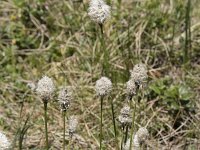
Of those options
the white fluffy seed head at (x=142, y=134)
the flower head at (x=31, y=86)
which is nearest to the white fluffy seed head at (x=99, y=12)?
the white fluffy seed head at (x=142, y=134)

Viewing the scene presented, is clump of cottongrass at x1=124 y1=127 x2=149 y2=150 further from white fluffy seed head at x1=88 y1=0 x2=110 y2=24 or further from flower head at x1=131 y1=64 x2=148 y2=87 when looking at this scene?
white fluffy seed head at x1=88 y1=0 x2=110 y2=24

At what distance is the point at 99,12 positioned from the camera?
1758 mm

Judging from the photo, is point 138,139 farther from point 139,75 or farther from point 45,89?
point 45,89

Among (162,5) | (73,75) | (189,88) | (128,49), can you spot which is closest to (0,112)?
(73,75)

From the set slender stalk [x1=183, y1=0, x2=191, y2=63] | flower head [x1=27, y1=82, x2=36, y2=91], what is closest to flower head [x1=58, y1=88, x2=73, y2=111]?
flower head [x1=27, y1=82, x2=36, y2=91]

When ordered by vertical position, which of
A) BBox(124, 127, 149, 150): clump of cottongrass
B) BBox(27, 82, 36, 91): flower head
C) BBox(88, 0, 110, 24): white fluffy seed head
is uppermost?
BBox(88, 0, 110, 24): white fluffy seed head

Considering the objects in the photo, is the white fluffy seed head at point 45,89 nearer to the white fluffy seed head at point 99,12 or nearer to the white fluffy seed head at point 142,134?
the white fluffy seed head at point 99,12

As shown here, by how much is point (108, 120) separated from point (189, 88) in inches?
18.3

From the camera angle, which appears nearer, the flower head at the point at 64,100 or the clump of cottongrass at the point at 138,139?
the flower head at the point at 64,100

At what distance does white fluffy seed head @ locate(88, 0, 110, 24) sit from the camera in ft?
5.73

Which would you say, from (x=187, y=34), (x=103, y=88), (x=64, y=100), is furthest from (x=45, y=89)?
(x=187, y=34)

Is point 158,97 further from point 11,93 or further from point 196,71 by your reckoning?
point 11,93

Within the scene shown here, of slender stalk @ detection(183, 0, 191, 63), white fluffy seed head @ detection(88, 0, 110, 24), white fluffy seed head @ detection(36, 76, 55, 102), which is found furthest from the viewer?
slender stalk @ detection(183, 0, 191, 63)

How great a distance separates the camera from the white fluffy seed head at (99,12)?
1.75 metres
